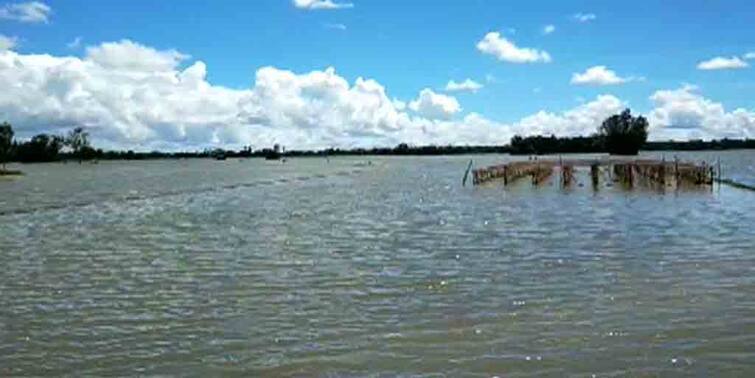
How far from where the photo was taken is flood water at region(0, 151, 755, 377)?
1160cm

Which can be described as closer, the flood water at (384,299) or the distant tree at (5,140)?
the flood water at (384,299)

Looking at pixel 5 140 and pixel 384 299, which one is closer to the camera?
pixel 384 299

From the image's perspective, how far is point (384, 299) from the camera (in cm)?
1650

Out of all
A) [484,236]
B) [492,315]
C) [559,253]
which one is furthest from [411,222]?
[492,315]

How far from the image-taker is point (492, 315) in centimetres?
1462

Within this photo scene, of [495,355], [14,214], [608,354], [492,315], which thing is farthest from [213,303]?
[14,214]

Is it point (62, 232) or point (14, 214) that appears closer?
point (62, 232)

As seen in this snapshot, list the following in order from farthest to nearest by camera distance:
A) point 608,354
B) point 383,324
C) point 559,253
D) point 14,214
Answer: point 14,214
point 559,253
point 383,324
point 608,354

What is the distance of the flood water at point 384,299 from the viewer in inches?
457

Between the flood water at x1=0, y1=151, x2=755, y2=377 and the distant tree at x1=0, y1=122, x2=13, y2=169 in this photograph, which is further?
the distant tree at x1=0, y1=122, x2=13, y2=169

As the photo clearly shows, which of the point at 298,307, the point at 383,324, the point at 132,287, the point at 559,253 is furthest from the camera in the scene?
the point at 559,253

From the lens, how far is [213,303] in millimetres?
16266

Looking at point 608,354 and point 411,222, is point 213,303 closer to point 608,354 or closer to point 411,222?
point 608,354

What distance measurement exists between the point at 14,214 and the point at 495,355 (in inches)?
1561
